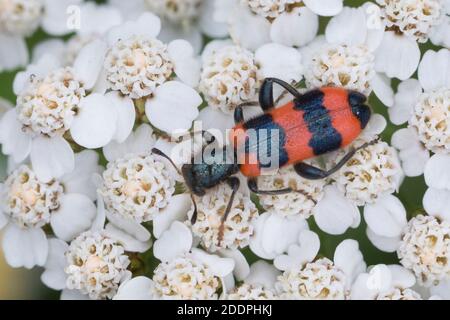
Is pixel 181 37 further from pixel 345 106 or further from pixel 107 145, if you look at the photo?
pixel 345 106

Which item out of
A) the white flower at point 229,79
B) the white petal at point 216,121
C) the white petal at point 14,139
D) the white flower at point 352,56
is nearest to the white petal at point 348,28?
the white flower at point 352,56

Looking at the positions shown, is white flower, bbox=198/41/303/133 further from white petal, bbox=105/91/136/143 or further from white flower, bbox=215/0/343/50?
white petal, bbox=105/91/136/143

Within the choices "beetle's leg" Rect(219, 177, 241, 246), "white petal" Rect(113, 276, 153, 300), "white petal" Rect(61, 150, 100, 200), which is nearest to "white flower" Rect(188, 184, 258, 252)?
"beetle's leg" Rect(219, 177, 241, 246)

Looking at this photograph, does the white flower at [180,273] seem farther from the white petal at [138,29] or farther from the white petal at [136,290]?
the white petal at [138,29]

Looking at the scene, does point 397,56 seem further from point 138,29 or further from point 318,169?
point 138,29
